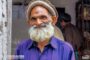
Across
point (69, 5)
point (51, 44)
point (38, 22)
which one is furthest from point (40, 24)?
point (69, 5)

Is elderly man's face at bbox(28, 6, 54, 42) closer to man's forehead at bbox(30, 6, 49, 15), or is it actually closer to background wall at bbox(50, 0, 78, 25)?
man's forehead at bbox(30, 6, 49, 15)

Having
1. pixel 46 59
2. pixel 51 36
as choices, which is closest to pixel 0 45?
pixel 46 59

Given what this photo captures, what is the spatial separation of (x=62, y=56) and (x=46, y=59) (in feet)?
0.34

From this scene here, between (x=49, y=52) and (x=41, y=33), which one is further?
(x=41, y=33)

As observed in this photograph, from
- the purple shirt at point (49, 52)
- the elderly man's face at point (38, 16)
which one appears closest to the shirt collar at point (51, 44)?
the purple shirt at point (49, 52)

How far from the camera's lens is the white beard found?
2203 mm

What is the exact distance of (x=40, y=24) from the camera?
2.21 m

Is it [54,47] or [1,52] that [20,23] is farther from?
[1,52]

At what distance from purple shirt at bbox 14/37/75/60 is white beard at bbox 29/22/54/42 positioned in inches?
1.6

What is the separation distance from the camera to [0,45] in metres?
1.40

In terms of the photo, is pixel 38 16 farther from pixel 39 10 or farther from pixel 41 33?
pixel 41 33

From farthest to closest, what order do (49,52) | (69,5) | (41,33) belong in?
(69,5) < (41,33) < (49,52)

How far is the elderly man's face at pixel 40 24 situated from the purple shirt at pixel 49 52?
6 cm

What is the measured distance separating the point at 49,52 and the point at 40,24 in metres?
0.20
